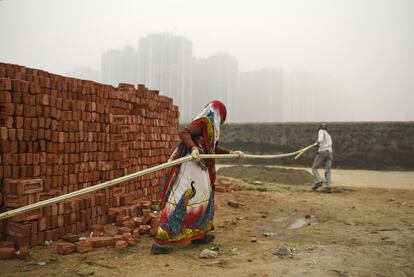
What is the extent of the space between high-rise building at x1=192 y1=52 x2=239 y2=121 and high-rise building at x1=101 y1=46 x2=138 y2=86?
16.5 ft

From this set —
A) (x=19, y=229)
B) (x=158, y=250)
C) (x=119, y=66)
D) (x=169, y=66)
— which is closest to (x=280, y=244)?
(x=158, y=250)

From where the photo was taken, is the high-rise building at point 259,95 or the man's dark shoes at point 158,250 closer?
the man's dark shoes at point 158,250

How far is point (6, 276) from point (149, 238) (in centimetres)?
162

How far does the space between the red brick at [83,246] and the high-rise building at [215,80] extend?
22.6 meters

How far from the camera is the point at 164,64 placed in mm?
24875

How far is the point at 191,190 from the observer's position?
367 cm

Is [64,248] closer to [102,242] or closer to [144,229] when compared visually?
[102,242]

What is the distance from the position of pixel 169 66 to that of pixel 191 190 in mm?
22473

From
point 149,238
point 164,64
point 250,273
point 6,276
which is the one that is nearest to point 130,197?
point 149,238

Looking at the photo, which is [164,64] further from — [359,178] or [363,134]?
[359,178]

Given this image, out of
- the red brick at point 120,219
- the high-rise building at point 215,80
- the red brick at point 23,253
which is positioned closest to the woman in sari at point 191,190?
the red brick at point 120,219

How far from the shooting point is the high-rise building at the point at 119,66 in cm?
2688

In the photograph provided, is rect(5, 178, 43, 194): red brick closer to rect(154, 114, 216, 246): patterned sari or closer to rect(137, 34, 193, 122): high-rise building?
rect(154, 114, 216, 246): patterned sari

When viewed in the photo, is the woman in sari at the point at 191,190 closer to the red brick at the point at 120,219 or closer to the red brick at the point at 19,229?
the red brick at the point at 120,219
